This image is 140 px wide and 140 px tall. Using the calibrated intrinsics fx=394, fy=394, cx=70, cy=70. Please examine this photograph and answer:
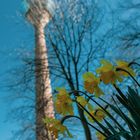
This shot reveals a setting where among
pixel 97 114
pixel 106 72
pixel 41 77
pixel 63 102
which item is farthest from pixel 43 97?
pixel 106 72

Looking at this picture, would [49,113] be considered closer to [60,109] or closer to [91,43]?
[91,43]

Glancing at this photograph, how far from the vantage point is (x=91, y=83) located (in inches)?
75.5

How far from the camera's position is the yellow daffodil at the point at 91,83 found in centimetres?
191

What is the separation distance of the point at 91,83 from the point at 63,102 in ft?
0.57

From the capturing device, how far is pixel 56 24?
31.0 ft

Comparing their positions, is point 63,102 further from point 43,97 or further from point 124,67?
point 43,97

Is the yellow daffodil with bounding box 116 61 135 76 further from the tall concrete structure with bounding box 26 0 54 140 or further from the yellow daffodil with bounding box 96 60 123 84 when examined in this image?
the tall concrete structure with bounding box 26 0 54 140

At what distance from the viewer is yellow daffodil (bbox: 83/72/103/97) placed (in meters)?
1.91

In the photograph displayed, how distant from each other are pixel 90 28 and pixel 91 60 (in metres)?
0.79

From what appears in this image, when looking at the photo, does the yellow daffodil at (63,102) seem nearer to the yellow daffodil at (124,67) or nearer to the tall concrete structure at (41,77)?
the yellow daffodil at (124,67)

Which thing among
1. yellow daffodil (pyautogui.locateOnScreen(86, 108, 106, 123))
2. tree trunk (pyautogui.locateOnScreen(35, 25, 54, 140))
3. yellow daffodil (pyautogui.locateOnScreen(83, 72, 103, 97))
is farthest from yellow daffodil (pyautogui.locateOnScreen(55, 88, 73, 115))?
tree trunk (pyautogui.locateOnScreen(35, 25, 54, 140))

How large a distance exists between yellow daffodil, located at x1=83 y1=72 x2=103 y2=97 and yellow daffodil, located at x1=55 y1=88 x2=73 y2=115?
0.39 feet

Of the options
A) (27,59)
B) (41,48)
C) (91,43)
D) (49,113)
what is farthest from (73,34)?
(41,48)

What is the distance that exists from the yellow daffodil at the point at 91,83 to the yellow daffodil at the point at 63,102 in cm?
12
